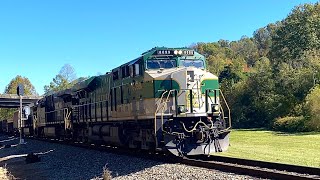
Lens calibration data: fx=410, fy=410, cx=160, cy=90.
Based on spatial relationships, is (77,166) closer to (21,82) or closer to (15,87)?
(15,87)

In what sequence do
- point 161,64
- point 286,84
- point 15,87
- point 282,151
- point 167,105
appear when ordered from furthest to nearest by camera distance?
point 15,87
point 286,84
point 282,151
point 161,64
point 167,105

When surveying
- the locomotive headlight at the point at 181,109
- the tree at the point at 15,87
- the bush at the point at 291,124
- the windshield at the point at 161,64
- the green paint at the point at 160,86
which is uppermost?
the tree at the point at 15,87

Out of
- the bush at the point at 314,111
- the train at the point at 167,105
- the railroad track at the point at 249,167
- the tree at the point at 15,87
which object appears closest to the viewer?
the railroad track at the point at 249,167

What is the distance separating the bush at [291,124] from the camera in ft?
123

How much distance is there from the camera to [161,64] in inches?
615

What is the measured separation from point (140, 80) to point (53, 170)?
5.02 m

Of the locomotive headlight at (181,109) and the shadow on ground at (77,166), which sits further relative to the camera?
the locomotive headlight at (181,109)

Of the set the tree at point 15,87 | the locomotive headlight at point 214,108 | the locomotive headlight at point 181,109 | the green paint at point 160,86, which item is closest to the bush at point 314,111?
the locomotive headlight at point 214,108

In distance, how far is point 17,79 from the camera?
112 m

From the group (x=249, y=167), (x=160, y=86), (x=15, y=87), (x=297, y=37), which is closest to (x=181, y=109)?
(x=160, y=86)

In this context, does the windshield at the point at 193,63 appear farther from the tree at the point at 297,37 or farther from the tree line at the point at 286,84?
the tree at the point at 297,37

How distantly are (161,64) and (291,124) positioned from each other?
2671 cm

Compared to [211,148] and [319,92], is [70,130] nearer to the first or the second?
[211,148]

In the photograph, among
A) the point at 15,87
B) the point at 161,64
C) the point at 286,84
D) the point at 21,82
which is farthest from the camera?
the point at 21,82
